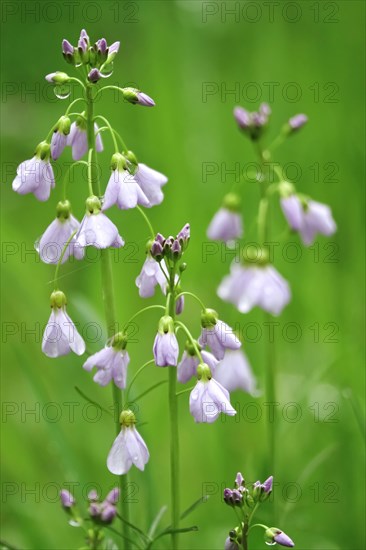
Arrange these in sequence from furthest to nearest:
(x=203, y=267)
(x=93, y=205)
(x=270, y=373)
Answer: (x=203, y=267) → (x=270, y=373) → (x=93, y=205)

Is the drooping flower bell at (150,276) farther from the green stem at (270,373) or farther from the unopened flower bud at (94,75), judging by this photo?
the green stem at (270,373)

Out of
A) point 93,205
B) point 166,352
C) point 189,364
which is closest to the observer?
point 166,352

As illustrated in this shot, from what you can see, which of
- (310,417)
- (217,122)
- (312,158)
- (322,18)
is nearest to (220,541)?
(310,417)

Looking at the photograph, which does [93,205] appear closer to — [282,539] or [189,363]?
[189,363]

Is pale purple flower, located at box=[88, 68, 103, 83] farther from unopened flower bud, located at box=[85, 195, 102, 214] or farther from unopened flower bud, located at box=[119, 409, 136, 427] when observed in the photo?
unopened flower bud, located at box=[119, 409, 136, 427]

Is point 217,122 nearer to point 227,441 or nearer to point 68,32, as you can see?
point 68,32

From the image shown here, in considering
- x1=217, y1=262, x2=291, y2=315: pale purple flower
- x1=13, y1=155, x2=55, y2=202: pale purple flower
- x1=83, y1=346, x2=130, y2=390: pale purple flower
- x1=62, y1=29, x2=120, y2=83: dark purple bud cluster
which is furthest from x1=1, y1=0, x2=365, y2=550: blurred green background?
x1=62, y1=29, x2=120, y2=83: dark purple bud cluster

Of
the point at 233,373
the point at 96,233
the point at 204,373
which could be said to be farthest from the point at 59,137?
the point at 233,373

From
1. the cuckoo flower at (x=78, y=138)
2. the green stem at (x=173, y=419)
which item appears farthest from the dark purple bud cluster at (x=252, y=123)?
the green stem at (x=173, y=419)
